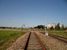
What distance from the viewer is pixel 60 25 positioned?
192 m

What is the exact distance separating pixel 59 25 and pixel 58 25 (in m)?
6.07

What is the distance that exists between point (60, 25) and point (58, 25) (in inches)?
367

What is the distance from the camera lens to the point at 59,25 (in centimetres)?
18938

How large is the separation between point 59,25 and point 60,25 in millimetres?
3272

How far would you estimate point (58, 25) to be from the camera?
184m
